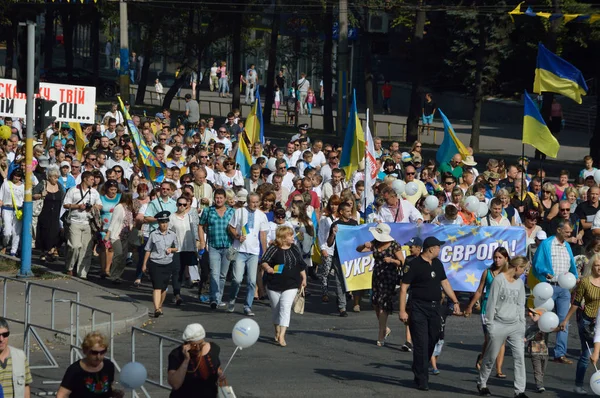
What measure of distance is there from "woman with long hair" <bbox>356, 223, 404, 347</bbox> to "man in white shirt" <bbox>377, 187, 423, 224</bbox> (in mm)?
2435

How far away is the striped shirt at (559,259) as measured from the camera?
13.5 m

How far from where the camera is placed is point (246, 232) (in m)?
15.7

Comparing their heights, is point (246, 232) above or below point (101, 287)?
above

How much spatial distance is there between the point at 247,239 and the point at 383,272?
2.50 m

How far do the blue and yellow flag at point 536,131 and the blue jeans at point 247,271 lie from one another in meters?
5.09

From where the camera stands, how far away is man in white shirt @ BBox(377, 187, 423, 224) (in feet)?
54.1

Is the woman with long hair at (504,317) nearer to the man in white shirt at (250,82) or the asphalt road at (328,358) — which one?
the asphalt road at (328,358)

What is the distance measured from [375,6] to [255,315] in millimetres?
28341

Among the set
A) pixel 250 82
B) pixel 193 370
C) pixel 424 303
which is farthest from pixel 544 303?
pixel 250 82

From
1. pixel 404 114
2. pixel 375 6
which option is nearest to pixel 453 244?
pixel 375 6

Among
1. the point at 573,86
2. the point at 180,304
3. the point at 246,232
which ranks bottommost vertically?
the point at 180,304

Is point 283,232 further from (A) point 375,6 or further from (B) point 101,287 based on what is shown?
(A) point 375,6

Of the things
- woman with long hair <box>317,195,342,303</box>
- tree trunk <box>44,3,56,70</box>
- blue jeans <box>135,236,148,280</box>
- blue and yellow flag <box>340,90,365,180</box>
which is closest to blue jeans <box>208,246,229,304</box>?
woman with long hair <box>317,195,342,303</box>

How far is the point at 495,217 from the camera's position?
655 inches
